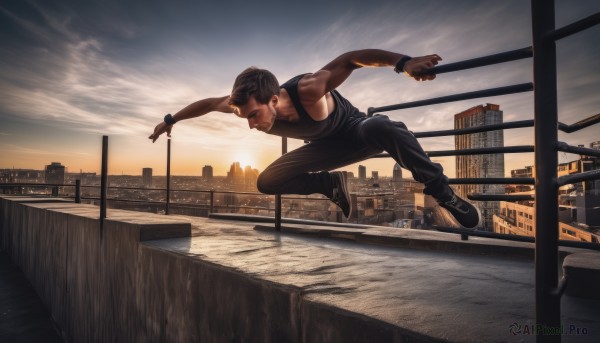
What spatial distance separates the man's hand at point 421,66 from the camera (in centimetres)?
148

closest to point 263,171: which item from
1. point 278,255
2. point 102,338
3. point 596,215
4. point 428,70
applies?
point 278,255

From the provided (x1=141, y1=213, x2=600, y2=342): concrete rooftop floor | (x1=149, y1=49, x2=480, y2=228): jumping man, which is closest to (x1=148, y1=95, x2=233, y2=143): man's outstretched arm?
(x1=149, y1=49, x2=480, y2=228): jumping man

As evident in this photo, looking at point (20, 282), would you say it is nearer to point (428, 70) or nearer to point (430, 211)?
point (428, 70)

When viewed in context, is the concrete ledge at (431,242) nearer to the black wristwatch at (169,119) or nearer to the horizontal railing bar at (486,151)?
the horizontal railing bar at (486,151)

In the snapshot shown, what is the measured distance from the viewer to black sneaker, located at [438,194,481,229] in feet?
6.89

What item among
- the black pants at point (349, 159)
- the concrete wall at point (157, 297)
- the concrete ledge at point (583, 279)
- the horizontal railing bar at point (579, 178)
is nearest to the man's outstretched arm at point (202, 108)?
the black pants at point (349, 159)

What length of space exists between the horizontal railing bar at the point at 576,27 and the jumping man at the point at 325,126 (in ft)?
1.86

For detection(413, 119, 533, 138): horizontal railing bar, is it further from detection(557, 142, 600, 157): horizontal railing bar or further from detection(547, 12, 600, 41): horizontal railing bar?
detection(547, 12, 600, 41): horizontal railing bar

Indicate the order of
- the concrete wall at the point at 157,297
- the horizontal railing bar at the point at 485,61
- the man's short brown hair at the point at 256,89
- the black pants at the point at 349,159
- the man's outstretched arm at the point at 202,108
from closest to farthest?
the horizontal railing bar at the point at 485,61 < the concrete wall at the point at 157,297 < the black pants at the point at 349,159 < the man's short brown hair at the point at 256,89 < the man's outstretched arm at the point at 202,108

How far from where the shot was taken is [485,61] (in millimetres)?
1294

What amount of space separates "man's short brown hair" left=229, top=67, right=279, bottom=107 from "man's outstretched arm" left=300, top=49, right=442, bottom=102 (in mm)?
230

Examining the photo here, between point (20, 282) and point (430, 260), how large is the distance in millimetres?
9451

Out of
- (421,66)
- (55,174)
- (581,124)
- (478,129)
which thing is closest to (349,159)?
(478,129)

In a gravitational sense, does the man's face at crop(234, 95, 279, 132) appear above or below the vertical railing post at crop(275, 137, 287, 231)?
above
